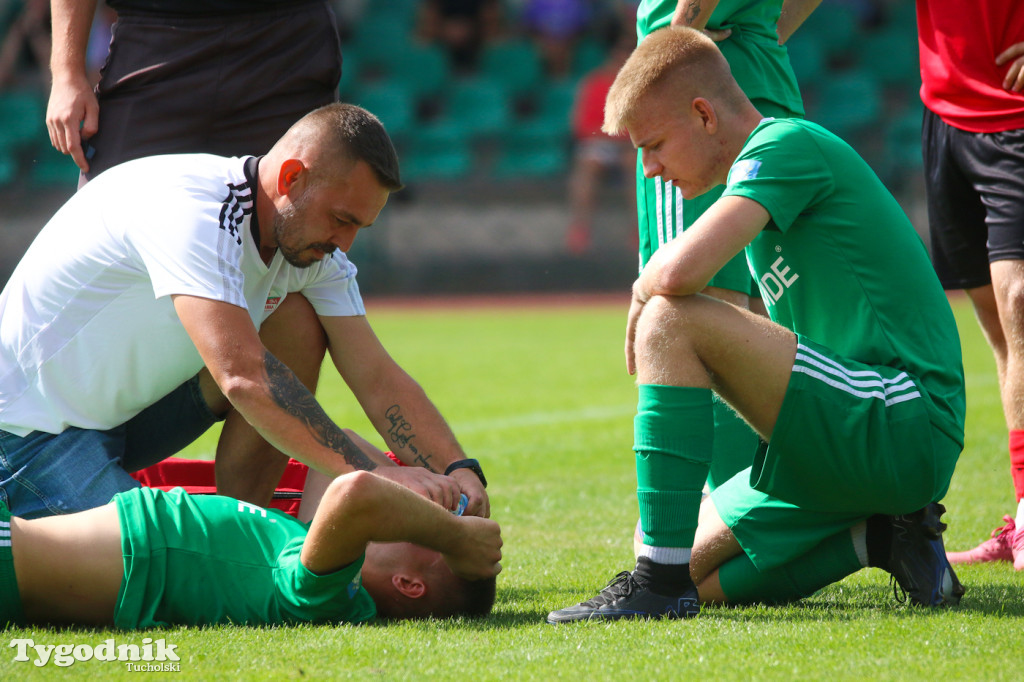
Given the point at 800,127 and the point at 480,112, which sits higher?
the point at 800,127

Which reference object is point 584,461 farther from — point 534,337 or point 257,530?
point 534,337

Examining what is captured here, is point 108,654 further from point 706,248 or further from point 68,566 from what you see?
point 706,248

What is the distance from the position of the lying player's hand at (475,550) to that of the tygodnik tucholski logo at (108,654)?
746 millimetres

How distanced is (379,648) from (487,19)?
1801 centimetres

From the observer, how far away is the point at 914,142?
640 inches

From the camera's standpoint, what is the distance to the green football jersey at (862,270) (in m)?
3.24

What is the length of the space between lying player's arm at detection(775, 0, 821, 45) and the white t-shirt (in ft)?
7.33

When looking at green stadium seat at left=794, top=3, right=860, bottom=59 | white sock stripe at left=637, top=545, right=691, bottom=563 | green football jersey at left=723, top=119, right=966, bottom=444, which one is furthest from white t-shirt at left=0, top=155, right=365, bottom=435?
green stadium seat at left=794, top=3, right=860, bottom=59

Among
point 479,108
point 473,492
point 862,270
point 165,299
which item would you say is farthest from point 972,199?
point 479,108

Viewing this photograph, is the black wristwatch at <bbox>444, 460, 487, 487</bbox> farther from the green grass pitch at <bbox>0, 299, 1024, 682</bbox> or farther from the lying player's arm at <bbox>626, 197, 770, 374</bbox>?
the lying player's arm at <bbox>626, 197, 770, 374</bbox>

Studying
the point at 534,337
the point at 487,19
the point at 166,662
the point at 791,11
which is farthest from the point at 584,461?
the point at 487,19

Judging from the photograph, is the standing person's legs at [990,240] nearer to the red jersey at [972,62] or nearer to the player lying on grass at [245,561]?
the red jersey at [972,62]

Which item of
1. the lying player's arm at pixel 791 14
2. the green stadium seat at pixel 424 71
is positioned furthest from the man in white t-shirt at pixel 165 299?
the green stadium seat at pixel 424 71

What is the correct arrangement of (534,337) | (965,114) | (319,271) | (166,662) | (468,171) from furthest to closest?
(468,171)
(534,337)
(965,114)
(319,271)
(166,662)
